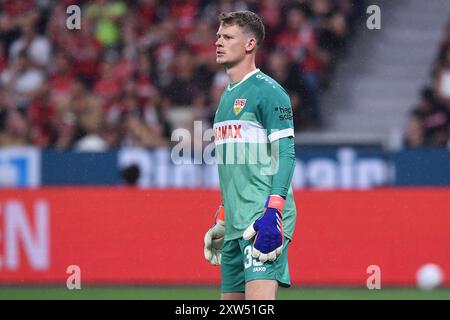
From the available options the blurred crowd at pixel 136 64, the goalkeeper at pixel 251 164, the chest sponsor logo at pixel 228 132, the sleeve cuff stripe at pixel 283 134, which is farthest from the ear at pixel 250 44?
the blurred crowd at pixel 136 64

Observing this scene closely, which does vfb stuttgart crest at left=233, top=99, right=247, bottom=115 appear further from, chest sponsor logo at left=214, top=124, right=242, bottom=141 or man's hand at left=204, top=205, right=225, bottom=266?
man's hand at left=204, top=205, right=225, bottom=266

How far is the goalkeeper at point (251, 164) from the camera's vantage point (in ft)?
19.2

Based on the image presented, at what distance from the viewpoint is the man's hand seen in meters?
6.40

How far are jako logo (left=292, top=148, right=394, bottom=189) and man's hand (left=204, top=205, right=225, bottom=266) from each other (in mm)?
6325

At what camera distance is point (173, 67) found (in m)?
15.2

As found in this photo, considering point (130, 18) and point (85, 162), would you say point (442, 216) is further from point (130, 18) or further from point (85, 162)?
point (130, 18)

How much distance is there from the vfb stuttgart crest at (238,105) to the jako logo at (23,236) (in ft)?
19.7

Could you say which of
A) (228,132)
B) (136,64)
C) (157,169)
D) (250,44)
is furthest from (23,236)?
(250,44)

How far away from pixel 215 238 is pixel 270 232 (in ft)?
2.69

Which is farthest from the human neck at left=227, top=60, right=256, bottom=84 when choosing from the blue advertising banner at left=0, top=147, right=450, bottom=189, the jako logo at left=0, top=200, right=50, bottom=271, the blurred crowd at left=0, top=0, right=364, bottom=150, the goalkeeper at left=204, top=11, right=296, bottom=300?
the blurred crowd at left=0, top=0, right=364, bottom=150

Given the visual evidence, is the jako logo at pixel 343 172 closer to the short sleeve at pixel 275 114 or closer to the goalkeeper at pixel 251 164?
the goalkeeper at pixel 251 164

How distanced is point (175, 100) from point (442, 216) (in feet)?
15.1
